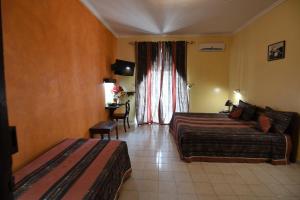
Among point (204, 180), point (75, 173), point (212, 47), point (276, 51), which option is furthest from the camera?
point (212, 47)

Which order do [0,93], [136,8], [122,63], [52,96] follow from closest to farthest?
[0,93] → [52,96] → [136,8] → [122,63]

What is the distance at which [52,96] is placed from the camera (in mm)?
2480

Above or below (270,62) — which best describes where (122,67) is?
above

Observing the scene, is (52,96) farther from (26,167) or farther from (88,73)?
(88,73)

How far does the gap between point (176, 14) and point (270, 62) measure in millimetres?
2159

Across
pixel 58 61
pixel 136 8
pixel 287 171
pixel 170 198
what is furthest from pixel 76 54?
pixel 287 171

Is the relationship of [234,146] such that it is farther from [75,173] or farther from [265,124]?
[75,173]

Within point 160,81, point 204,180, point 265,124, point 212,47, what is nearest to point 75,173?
point 204,180

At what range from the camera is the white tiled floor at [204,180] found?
88.1 inches

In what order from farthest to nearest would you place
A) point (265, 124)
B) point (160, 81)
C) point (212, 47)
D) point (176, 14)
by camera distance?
1. point (160, 81)
2. point (212, 47)
3. point (176, 14)
4. point (265, 124)

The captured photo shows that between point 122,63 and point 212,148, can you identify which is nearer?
point 212,148

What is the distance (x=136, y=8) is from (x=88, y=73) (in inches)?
63.2

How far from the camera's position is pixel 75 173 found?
5.70 feet

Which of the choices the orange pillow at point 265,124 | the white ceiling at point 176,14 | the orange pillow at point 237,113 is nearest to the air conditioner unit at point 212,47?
the white ceiling at point 176,14
